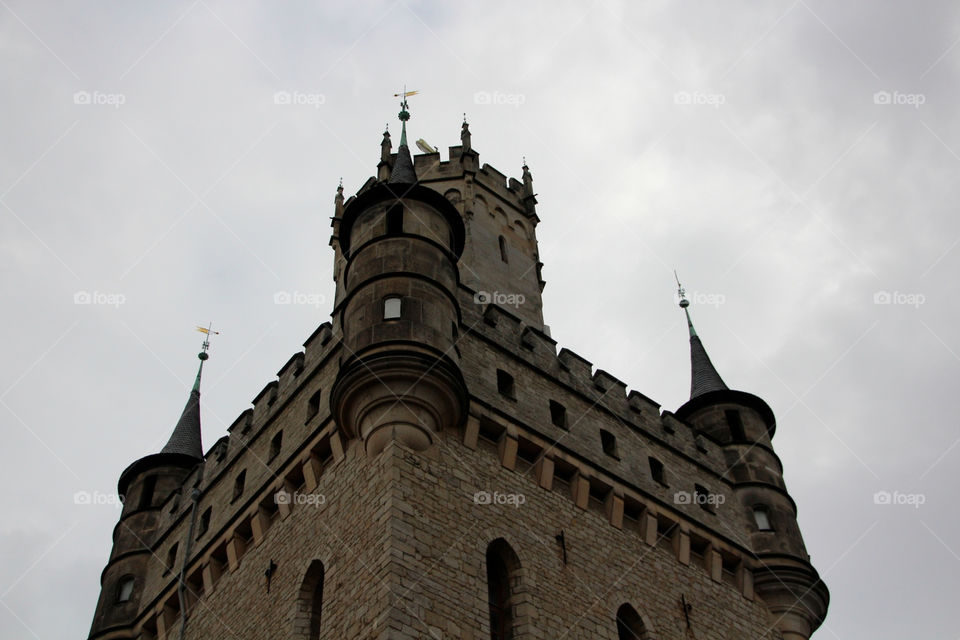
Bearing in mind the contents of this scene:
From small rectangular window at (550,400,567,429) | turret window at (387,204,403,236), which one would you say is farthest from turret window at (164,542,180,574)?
small rectangular window at (550,400,567,429)

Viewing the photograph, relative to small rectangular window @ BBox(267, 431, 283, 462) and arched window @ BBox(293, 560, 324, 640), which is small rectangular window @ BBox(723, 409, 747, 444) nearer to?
small rectangular window @ BBox(267, 431, 283, 462)

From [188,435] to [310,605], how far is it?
13.0 meters

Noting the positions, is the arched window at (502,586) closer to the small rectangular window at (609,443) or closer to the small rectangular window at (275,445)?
the small rectangular window at (609,443)

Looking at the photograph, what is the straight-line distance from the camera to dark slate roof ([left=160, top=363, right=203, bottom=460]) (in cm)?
2835

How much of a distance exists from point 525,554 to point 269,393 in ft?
27.2

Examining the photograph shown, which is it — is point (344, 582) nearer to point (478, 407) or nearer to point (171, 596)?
point (478, 407)

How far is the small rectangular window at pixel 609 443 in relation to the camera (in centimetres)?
2163

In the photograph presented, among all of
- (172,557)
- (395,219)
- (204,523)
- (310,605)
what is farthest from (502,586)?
(172,557)

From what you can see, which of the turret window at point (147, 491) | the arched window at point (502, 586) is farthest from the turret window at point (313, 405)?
the turret window at point (147, 491)

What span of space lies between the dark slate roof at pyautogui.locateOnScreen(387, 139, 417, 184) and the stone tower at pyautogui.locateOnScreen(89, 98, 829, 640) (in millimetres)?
92

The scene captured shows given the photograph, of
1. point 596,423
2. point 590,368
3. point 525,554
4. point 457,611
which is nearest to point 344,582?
point 457,611

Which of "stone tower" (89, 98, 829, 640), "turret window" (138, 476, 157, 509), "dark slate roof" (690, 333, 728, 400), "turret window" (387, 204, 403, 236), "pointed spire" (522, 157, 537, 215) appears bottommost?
"stone tower" (89, 98, 829, 640)

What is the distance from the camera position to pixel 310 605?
57.3 feet

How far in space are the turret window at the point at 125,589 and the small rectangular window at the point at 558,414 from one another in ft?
36.0
